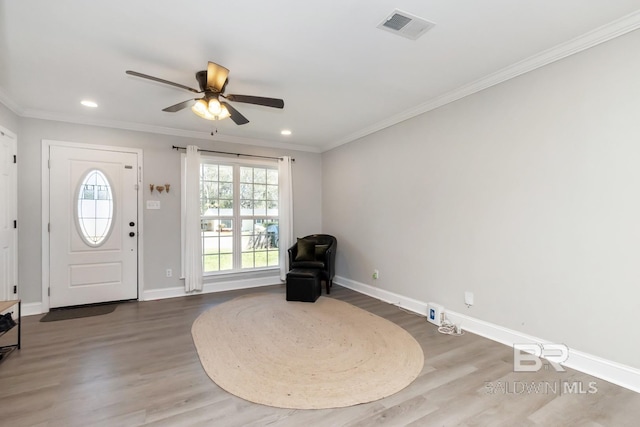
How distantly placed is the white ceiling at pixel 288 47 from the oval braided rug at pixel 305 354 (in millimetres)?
2636

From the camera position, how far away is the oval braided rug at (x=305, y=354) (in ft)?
6.91

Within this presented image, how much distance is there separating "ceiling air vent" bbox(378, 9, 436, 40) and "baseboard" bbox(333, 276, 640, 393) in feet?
9.16

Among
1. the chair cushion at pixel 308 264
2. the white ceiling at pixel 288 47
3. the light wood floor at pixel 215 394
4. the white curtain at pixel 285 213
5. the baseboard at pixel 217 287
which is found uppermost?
the white ceiling at pixel 288 47

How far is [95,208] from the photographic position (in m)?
4.16

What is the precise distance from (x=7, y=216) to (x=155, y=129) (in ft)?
6.70

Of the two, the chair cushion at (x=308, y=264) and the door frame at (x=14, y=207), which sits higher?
the door frame at (x=14, y=207)

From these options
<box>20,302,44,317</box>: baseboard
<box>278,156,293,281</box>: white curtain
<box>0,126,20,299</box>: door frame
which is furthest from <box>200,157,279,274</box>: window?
<box>0,126,20,299</box>: door frame

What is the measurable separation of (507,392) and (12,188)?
5548 millimetres

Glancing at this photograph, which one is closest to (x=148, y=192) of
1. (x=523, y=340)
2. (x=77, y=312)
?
(x=77, y=312)

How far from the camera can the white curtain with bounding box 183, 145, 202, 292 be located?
4621 millimetres

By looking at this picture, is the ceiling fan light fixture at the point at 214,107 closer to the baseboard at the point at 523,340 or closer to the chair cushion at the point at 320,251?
the chair cushion at the point at 320,251

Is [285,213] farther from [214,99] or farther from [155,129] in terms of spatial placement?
[214,99]

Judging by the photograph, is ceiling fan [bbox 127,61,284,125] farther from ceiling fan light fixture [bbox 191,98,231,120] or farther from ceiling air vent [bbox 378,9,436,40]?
ceiling air vent [bbox 378,9,436,40]

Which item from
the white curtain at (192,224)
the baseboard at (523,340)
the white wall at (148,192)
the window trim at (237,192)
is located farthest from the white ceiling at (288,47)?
the baseboard at (523,340)
